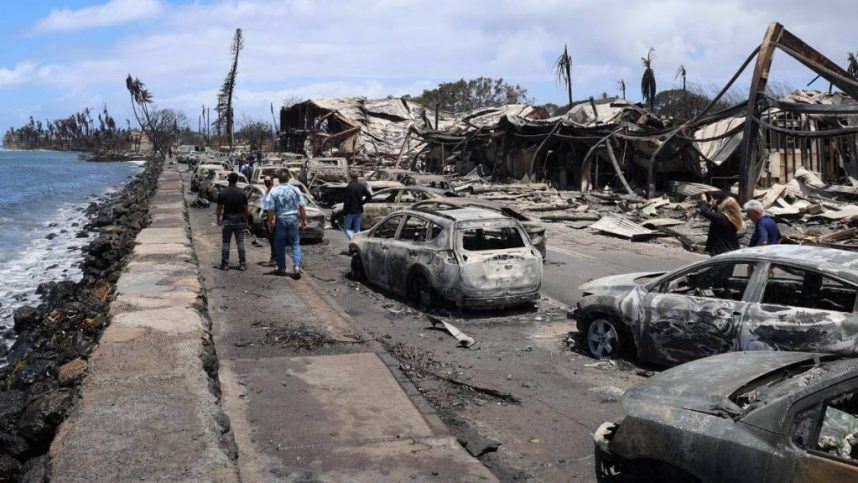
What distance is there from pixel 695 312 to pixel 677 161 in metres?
21.4

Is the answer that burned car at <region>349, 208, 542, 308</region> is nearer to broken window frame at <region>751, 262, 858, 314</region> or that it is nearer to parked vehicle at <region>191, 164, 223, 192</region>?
broken window frame at <region>751, 262, 858, 314</region>

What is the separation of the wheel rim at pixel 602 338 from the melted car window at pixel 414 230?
3.28 m

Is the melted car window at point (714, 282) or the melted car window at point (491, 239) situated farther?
the melted car window at point (491, 239)

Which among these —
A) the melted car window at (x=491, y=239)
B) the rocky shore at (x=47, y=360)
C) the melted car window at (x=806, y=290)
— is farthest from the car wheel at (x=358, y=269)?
the melted car window at (x=806, y=290)

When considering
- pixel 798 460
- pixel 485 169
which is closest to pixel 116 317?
pixel 798 460

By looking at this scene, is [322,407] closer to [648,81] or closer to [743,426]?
[743,426]

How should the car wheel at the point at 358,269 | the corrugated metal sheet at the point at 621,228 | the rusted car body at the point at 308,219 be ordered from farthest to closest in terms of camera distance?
the corrugated metal sheet at the point at 621,228 → the rusted car body at the point at 308,219 → the car wheel at the point at 358,269

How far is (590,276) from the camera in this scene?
13422 mm

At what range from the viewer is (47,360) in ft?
31.3

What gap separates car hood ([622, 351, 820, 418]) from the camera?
3.97m

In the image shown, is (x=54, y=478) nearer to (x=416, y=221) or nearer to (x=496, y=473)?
(x=496, y=473)

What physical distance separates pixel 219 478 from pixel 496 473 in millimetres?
1948

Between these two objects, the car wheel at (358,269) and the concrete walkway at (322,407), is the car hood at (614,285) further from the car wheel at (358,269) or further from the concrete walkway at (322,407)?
the car wheel at (358,269)

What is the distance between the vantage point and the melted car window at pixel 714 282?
6953 millimetres
